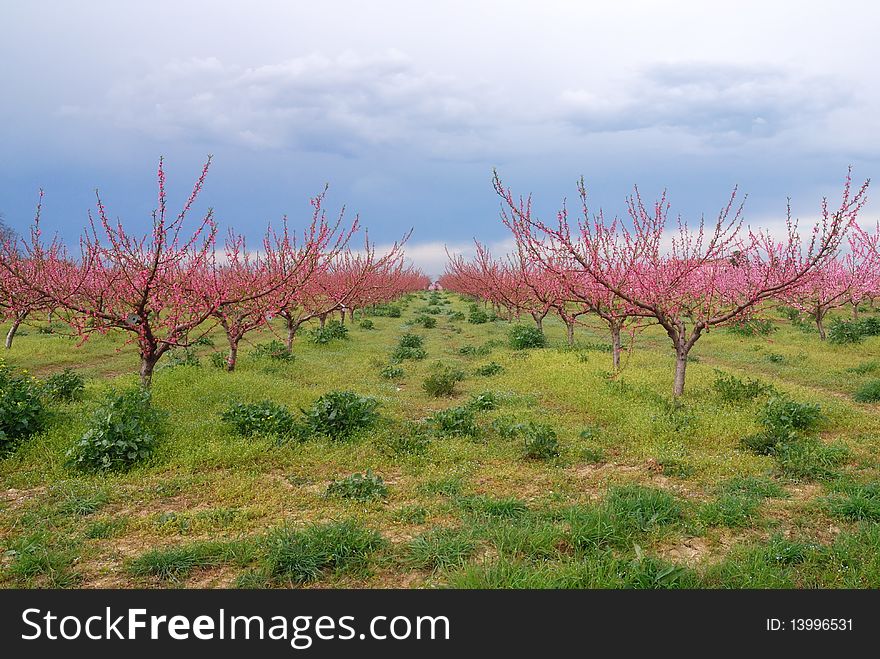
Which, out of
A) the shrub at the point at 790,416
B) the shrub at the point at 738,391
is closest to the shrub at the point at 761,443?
the shrub at the point at 790,416

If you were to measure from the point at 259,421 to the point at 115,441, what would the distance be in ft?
6.66

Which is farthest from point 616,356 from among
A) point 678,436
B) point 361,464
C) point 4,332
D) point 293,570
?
point 4,332

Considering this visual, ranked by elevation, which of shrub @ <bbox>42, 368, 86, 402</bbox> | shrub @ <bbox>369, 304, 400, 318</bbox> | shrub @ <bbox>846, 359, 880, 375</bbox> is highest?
shrub @ <bbox>369, 304, 400, 318</bbox>

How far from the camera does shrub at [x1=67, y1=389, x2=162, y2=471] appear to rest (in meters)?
7.60

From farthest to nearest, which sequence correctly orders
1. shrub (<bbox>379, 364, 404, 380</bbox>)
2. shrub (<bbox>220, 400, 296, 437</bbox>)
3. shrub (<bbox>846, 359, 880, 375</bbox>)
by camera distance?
shrub (<bbox>846, 359, 880, 375</bbox>), shrub (<bbox>379, 364, 404, 380</bbox>), shrub (<bbox>220, 400, 296, 437</bbox>)

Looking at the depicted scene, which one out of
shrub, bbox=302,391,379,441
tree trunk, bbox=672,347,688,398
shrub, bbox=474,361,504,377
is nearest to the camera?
shrub, bbox=302,391,379,441

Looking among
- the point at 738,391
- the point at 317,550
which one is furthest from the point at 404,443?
the point at 738,391

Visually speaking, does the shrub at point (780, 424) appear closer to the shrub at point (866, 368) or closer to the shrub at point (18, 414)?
the shrub at point (866, 368)

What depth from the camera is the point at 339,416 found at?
9133 mm

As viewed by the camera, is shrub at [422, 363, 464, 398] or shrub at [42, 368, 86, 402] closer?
shrub at [42, 368, 86, 402]

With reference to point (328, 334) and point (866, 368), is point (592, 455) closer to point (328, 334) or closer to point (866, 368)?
point (866, 368)

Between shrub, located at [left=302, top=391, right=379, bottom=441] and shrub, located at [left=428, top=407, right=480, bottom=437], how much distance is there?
3.55 ft

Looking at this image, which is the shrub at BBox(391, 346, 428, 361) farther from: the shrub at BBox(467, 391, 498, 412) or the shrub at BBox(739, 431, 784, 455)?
the shrub at BBox(739, 431, 784, 455)

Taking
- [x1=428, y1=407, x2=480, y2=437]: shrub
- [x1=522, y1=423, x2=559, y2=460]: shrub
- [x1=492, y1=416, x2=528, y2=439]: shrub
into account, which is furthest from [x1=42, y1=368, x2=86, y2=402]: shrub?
[x1=522, y1=423, x2=559, y2=460]: shrub
